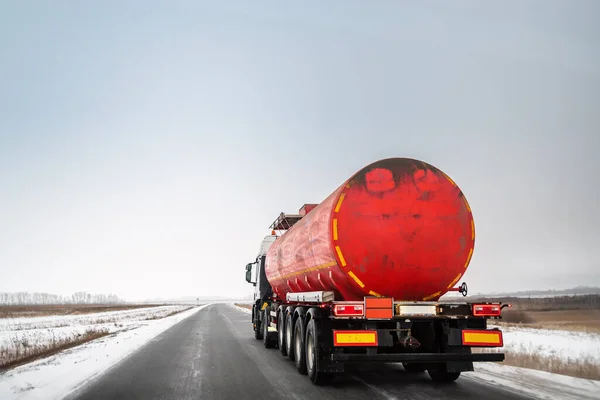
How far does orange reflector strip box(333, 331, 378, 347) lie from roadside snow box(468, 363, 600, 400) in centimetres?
242

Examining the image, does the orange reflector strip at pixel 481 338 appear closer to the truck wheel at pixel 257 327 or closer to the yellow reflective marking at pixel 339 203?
the yellow reflective marking at pixel 339 203

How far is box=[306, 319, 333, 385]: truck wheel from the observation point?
8.18m

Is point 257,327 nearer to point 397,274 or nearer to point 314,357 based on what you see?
point 314,357

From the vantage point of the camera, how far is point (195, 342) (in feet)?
55.6

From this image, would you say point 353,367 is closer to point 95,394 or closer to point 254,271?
point 95,394

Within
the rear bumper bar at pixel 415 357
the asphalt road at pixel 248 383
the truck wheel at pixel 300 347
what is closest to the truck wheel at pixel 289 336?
the asphalt road at pixel 248 383

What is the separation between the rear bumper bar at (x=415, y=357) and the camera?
25.1 ft

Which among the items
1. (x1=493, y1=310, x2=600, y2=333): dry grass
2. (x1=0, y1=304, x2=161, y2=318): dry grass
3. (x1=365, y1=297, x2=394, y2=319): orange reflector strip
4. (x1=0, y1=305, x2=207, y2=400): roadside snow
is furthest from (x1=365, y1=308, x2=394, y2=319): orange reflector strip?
(x1=0, y1=304, x2=161, y2=318): dry grass

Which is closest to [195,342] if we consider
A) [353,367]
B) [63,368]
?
[63,368]

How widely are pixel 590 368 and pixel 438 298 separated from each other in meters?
4.57

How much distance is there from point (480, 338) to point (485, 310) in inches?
18.5

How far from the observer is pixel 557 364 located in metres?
11.0

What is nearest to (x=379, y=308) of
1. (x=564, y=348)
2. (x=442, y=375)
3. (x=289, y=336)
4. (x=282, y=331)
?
(x=442, y=375)

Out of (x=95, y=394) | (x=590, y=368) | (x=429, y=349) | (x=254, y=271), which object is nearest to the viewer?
(x=95, y=394)
